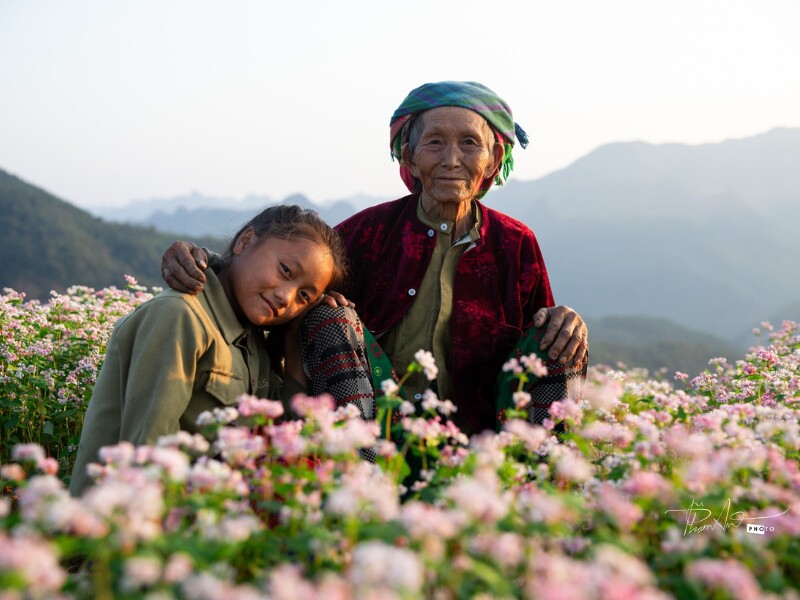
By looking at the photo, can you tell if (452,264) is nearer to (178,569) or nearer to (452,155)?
(452,155)

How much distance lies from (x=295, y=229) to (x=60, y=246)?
26682mm

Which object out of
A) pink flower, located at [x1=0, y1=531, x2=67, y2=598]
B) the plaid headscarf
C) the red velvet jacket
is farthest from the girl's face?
pink flower, located at [x1=0, y1=531, x2=67, y2=598]

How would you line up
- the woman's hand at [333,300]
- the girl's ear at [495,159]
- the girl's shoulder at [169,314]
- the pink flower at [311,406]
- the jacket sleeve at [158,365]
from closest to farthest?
1. the pink flower at [311,406]
2. the jacket sleeve at [158,365]
3. the girl's shoulder at [169,314]
4. the woman's hand at [333,300]
5. the girl's ear at [495,159]

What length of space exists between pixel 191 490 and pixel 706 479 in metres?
1.40

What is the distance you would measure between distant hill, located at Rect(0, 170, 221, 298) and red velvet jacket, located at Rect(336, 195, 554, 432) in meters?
21.6

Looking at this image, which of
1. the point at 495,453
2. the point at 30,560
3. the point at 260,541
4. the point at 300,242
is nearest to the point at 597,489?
the point at 495,453

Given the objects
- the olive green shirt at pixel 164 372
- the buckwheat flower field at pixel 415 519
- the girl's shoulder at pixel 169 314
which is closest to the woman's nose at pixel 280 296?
the olive green shirt at pixel 164 372

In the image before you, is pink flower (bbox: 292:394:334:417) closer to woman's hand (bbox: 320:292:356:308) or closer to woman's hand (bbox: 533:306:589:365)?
woman's hand (bbox: 320:292:356:308)

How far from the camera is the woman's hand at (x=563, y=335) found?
3.71m

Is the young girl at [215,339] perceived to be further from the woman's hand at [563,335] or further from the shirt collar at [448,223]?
the woman's hand at [563,335]

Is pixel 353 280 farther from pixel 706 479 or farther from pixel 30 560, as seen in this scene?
pixel 30 560

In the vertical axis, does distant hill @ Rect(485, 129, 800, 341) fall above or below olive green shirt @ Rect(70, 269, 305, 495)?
below

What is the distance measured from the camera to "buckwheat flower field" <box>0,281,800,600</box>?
141cm

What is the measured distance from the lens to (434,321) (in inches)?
168
